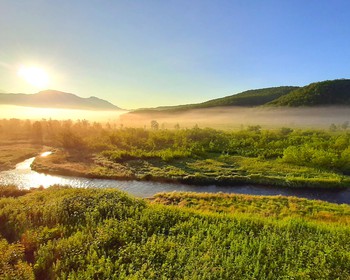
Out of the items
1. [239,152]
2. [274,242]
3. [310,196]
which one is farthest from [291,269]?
[239,152]

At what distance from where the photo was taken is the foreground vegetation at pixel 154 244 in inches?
525

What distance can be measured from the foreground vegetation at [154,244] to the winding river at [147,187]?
1056 centimetres

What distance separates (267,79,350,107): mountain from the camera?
133250 millimetres

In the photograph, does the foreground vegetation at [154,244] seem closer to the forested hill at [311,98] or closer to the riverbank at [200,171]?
the riverbank at [200,171]

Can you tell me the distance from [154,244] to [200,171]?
1046 inches

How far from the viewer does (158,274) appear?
13133 mm

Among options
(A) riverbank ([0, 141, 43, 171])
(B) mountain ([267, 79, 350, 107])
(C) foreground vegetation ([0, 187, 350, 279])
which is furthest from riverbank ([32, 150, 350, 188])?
(B) mountain ([267, 79, 350, 107])

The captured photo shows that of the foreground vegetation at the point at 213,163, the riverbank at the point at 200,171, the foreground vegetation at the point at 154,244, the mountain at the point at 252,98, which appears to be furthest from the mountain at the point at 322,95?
the foreground vegetation at the point at 154,244

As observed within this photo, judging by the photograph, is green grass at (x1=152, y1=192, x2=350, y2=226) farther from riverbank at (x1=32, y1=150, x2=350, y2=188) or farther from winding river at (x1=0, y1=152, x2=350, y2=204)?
riverbank at (x1=32, y1=150, x2=350, y2=188)

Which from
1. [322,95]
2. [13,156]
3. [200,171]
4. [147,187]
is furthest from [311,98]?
[13,156]

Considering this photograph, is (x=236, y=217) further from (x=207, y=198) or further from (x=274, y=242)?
(x=207, y=198)

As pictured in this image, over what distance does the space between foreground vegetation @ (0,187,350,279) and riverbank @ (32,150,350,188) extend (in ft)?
47.7

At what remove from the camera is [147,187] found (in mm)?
36062

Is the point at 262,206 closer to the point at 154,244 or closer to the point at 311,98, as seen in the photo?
the point at 154,244
